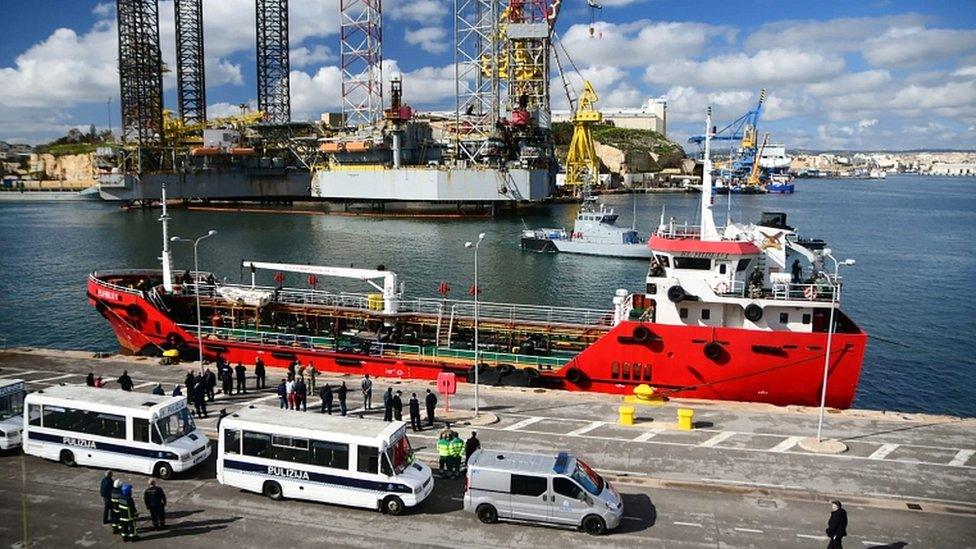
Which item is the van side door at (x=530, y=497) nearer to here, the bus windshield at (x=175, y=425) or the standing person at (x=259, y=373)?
the bus windshield at (x=175, y=425)

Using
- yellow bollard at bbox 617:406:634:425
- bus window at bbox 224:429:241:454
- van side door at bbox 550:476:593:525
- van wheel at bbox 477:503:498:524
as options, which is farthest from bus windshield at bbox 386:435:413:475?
yellow bollard at bbox 617:406:634:425

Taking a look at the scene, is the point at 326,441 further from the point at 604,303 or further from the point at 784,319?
the point at 604,303

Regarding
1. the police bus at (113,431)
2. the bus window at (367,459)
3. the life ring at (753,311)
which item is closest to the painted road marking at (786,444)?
the life ring at (753,311)

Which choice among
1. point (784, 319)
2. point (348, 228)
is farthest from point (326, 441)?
point (348, 228)

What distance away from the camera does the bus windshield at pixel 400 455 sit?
12938mm

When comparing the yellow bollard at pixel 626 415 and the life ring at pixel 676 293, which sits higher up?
the life ring at pixel 676 293

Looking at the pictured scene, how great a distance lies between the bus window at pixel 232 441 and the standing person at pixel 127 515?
6.61ft

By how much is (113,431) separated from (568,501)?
953cm

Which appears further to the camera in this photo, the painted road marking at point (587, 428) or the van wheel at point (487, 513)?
the painted road marking at point (587, 428)

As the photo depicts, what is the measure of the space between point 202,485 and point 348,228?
76.0 m

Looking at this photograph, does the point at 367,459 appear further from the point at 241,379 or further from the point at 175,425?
the point at 241,379

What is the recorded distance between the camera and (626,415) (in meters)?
18.0

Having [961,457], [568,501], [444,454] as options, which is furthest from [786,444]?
[444,454]

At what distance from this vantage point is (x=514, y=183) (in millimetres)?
97500
